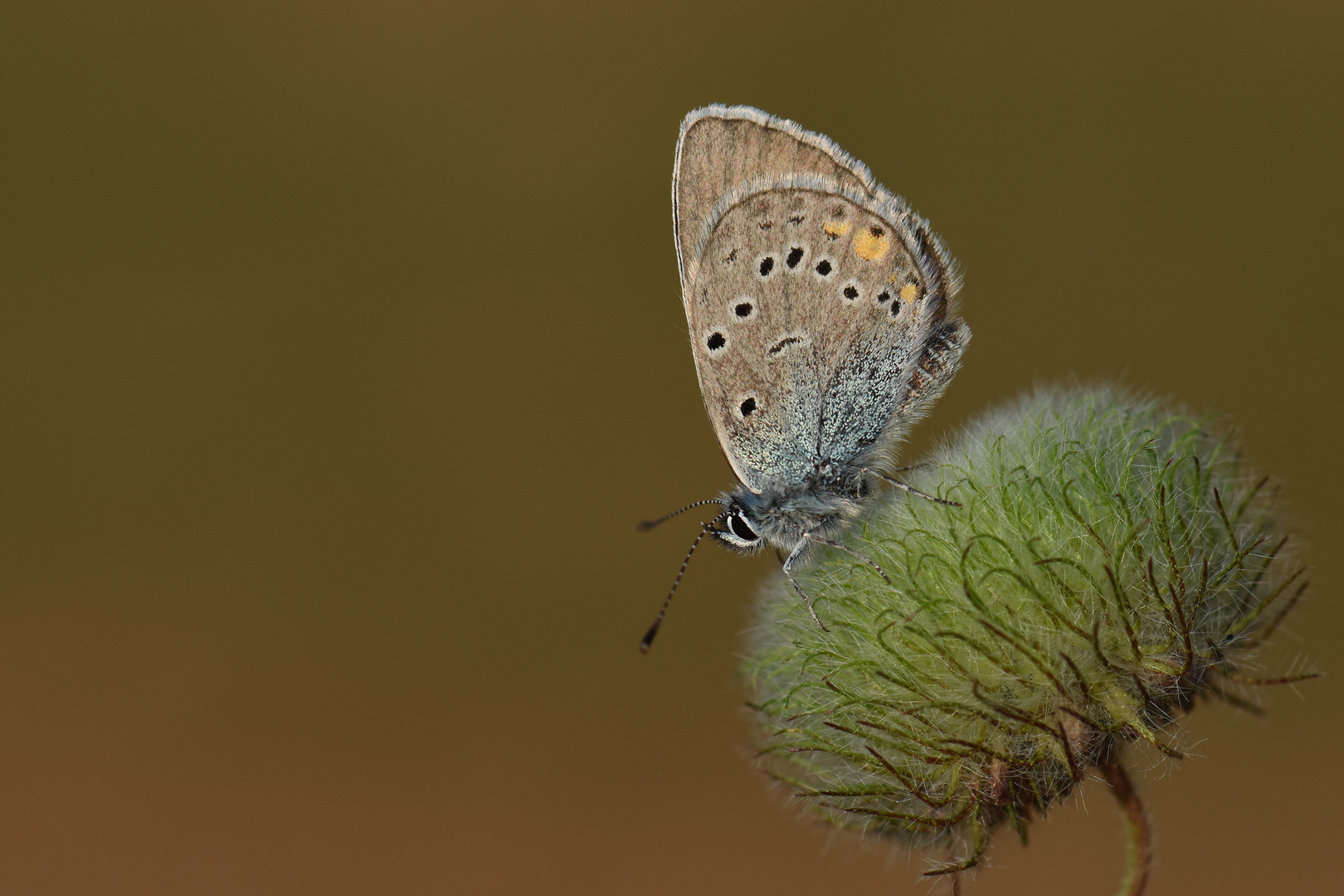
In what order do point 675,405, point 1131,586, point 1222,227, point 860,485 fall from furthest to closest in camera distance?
point 675,405 < point 1222,227 < point 860,485 < point 1131,586

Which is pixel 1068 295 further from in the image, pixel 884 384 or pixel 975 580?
pixel 975 580

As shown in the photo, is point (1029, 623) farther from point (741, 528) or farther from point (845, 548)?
point (741, 528)

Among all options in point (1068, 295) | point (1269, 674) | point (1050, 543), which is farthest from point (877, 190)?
point (1068, 295)

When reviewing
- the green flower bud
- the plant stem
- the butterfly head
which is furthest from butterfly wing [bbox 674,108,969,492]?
the plant stem

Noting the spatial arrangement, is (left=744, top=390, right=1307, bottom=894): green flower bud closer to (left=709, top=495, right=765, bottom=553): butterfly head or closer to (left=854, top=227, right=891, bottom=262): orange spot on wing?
(left=709, top=495, right=765, bottom=553): butterfly head

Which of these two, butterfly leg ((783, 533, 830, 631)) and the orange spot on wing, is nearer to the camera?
butterfly leg ((783, 533, 830, 631))

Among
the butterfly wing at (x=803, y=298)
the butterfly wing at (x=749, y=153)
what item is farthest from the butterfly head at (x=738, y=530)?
the butterfly wing at (x=749, y=153)
